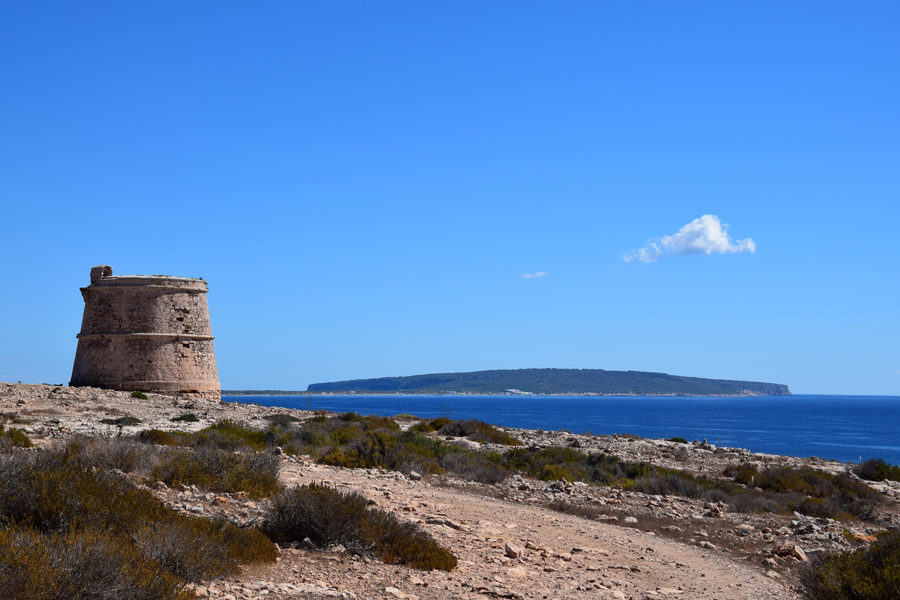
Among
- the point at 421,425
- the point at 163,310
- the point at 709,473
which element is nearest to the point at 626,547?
the point at 709,473

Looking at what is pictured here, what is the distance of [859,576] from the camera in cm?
631

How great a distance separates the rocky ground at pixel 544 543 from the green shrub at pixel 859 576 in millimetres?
1123

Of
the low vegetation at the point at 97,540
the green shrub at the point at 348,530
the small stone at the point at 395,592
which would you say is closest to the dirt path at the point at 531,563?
the small stone at the point at 395,592

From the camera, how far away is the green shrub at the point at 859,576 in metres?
5.98

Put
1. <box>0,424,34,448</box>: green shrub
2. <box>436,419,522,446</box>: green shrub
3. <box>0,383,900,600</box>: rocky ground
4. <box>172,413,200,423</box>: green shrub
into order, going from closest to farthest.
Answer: <box>0,383,900,600</box>: rocky ground → <box>0,424,34,448</box>: green shrub → <box>172,413,200,423</box>: green shrub → <box>436,419,522,446</box>: green shrub

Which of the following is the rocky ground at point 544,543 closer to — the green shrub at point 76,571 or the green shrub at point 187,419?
the green shrub at point 76,571

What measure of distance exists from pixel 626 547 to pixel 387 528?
3.67 m

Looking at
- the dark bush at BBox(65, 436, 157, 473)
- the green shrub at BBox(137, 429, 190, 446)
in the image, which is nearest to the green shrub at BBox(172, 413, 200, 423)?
the green shrub at BBox(137, 429, 190, 446)

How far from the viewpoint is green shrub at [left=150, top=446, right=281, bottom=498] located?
9.48m

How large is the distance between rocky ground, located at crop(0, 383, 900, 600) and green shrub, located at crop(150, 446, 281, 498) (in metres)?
0.31

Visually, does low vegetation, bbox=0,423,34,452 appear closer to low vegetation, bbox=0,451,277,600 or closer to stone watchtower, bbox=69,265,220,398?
low vegetation, bbox=0,451,277,600

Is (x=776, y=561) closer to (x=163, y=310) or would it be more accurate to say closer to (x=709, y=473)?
(x=709, y=473)

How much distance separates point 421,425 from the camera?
93.0ft

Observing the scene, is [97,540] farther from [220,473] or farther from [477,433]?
[477,433]
